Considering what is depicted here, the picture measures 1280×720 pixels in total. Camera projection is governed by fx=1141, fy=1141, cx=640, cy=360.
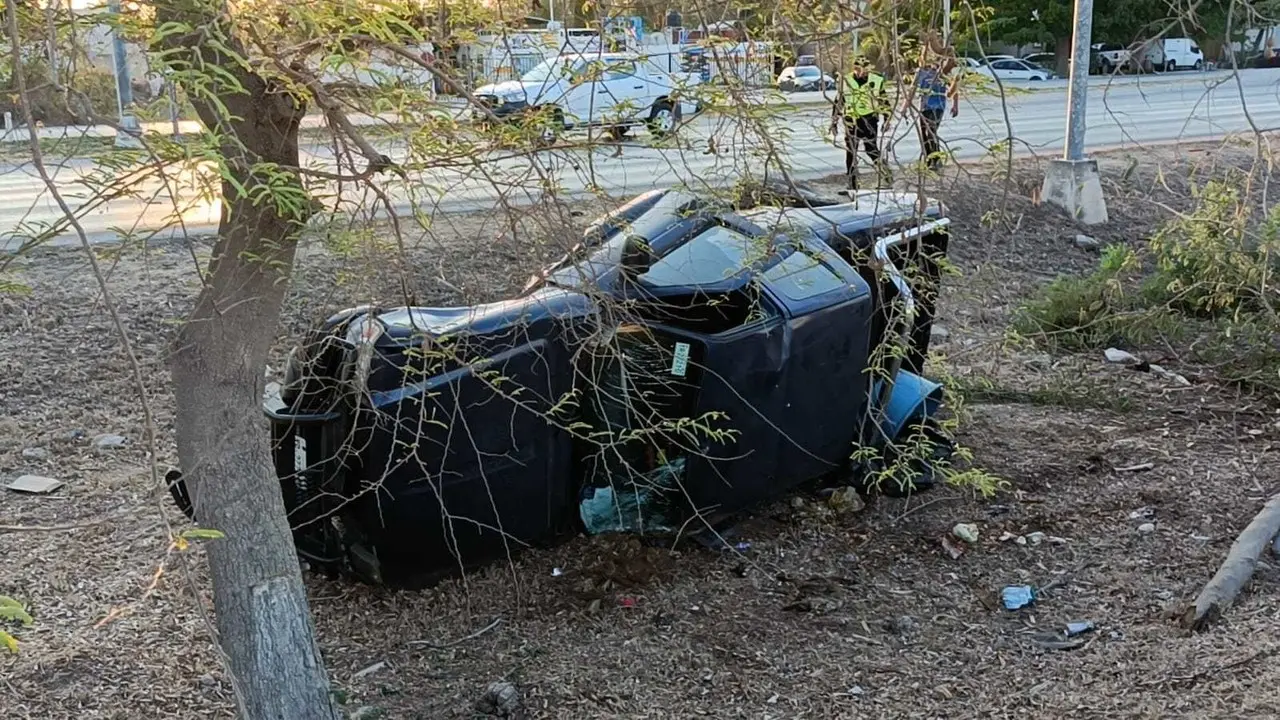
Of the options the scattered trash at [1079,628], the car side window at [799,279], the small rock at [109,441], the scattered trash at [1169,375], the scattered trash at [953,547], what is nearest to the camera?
the scattered trash at [1079,628]

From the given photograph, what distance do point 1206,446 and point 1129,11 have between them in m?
21.4

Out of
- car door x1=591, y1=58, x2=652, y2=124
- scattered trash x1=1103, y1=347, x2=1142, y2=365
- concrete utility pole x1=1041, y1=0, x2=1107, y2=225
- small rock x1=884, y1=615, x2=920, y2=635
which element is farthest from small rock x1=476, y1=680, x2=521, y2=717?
concrete utility pole x1=1041, y1=0, x2=1107, y2=225

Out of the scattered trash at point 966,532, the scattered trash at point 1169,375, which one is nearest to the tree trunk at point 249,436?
the scattered trash at point 966,532

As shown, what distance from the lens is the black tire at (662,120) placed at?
320cm

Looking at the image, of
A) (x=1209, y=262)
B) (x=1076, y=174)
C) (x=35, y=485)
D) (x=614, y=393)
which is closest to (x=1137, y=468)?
(x=614, y=393)

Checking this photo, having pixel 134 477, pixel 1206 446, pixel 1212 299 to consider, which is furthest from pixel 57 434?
pixel 1212 299

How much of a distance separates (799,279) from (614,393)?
966 mm

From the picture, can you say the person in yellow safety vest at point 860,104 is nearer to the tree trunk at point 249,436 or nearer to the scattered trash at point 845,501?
the tree trunk at point 249,436

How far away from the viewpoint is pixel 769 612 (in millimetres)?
4582

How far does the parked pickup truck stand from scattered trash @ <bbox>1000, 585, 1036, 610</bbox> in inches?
102

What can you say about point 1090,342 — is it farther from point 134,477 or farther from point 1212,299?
point 134,477

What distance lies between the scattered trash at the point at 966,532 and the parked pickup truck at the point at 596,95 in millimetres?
2793

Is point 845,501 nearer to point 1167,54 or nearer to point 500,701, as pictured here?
point 500,701

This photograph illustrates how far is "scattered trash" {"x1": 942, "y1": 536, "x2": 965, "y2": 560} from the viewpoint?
5.07 metres
